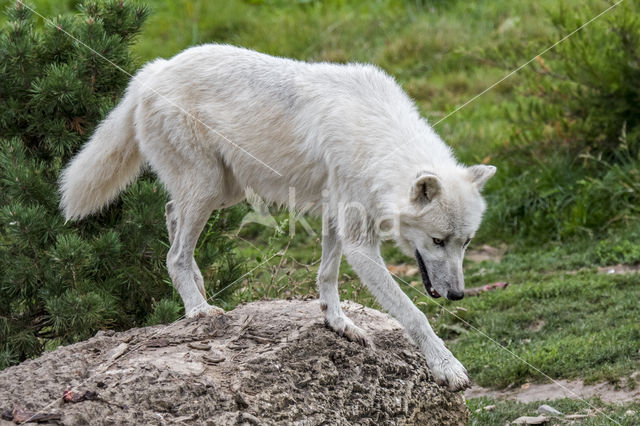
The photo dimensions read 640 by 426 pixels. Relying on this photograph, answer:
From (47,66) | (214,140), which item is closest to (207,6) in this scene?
(47,66)

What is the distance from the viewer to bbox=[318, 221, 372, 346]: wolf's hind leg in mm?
4887

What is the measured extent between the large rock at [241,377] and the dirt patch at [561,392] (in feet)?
4.14

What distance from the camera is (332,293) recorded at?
5023mm

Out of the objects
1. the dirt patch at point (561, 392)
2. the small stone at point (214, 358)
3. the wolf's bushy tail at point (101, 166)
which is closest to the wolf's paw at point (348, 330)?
the small stone at point (214, 358)

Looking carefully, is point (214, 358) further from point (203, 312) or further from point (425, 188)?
point (425, 188)

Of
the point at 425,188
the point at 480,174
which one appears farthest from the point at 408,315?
the point at 480,174

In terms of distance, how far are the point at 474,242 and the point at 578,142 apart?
1.76 meters

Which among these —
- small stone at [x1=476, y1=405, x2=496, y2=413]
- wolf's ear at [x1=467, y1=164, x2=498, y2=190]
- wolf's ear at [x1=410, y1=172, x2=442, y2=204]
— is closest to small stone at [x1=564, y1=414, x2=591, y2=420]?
small stone at [x1=476, y1=405, x2=496, y2=413]

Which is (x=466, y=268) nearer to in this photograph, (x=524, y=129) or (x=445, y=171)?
(x=524, y=129)

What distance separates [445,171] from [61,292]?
2.71 m

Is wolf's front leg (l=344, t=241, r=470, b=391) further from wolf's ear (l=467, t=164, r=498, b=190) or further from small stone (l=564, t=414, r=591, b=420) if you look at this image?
small stone (l=564, t=414, r=591, b=420)

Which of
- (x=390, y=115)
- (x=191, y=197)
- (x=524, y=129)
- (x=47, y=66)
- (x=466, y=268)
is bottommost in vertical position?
(x=466, y=268)

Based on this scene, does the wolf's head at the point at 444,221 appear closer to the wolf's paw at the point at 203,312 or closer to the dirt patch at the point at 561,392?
the wolf's paw at the point at 203,312

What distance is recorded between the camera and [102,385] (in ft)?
12.9
